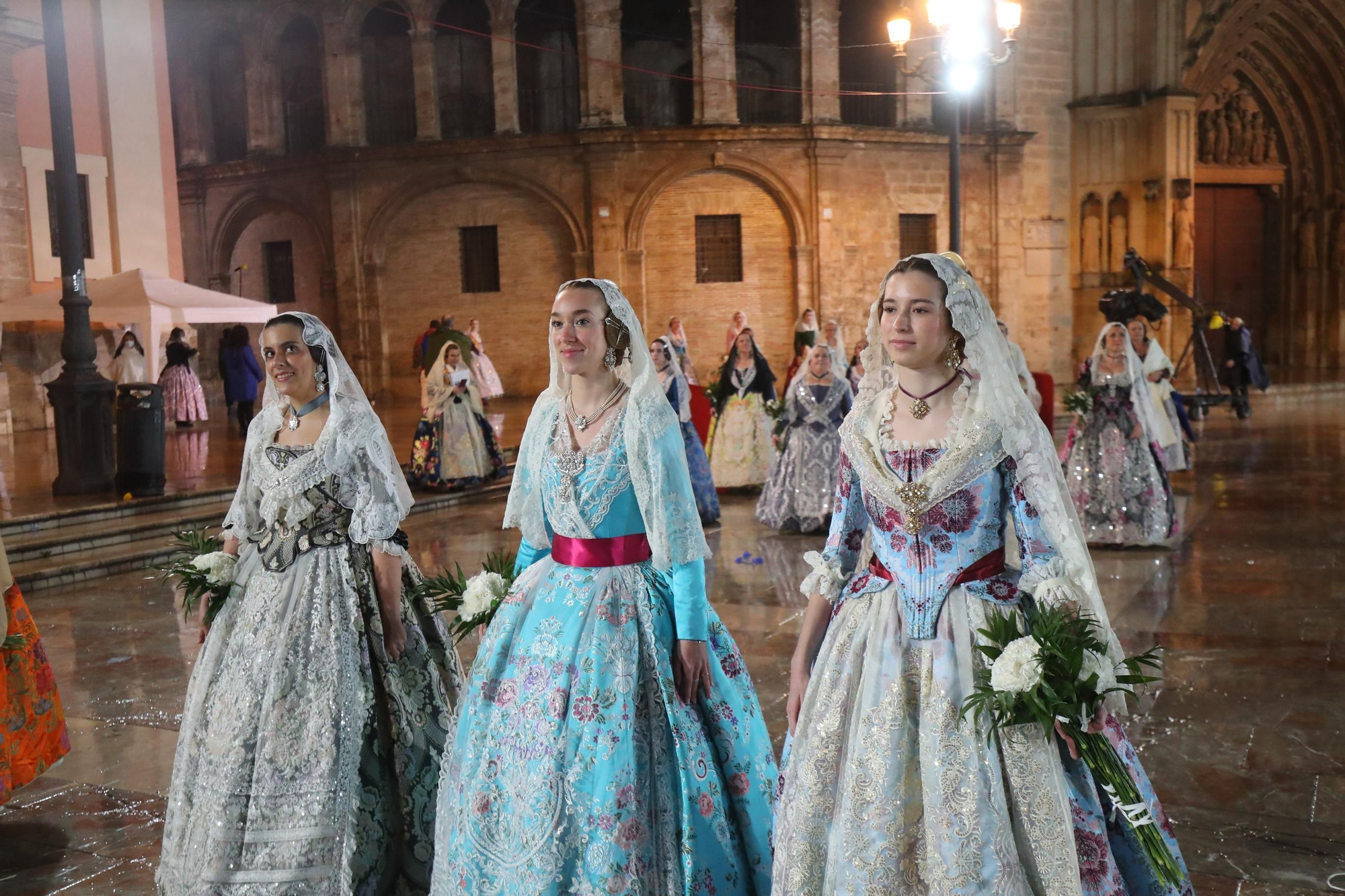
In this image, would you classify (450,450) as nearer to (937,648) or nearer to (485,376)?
(485,376)

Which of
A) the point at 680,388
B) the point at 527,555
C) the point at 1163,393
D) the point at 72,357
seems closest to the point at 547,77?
the point at 72,357

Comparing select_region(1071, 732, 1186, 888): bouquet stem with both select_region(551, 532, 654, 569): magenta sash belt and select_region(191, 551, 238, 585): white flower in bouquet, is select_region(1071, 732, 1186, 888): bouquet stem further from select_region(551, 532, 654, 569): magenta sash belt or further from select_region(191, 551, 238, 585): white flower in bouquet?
select_region(191, 551, 238, 585): white flower in bouquet

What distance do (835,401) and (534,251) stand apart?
15.0 metres

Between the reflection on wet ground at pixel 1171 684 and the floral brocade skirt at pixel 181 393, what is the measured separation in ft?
32.7

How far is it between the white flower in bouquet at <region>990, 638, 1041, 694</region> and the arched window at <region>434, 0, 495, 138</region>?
2385cm

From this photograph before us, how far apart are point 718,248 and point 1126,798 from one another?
22042 millimetres

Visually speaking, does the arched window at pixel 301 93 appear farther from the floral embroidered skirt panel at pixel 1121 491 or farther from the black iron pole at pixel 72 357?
the floral embroidered skirt panel at pixel 1121 491

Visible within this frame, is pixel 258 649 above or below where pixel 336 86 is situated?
below

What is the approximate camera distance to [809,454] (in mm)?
10039

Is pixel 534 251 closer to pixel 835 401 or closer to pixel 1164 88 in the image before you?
pixel 1164 88

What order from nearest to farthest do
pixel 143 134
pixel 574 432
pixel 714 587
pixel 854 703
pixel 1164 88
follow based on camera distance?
pixel 854 703 → pixel 574 432 → pixel 714 587 → pixel 143 134 → pixel 1164 88

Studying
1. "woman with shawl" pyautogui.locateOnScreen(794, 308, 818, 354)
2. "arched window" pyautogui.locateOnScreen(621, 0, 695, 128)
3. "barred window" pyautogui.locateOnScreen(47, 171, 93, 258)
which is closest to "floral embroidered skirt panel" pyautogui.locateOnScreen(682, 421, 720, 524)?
"woman with shawl" pyautogui.locateOnScreen(794, 308, 818, 354)

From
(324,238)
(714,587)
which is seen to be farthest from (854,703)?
(324,238)

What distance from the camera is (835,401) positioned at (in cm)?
1013
